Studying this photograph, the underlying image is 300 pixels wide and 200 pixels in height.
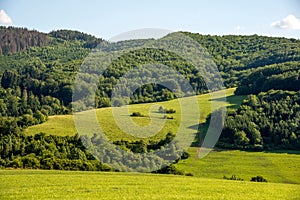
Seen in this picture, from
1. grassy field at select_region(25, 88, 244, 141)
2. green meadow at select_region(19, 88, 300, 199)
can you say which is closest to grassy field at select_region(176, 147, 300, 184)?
green meadow at select_region(19, 88, 300, 199)

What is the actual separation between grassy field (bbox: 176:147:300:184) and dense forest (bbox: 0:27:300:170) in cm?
486

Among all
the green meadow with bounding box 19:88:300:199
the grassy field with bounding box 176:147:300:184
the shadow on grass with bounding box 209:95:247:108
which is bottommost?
the grassy field with bounding box 176:147:300:184

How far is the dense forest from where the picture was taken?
2269 inches

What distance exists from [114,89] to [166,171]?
81.6m

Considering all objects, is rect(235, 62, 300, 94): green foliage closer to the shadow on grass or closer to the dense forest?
the dense forest

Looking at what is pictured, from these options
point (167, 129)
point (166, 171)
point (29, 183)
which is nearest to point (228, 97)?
point (167, 129)

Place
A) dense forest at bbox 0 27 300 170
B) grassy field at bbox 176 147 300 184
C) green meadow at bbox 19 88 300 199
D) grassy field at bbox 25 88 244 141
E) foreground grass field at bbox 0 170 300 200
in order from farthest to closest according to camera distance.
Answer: grassy field at bbox 25 88 244 141 → dense forest at bbox 0 27 300 170 → grassy field at bbox 176 147 300 184 → green meadow at bbox 19 88 300 199 → foreground grass field at bbox 0 170 300 200

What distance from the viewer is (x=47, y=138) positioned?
65250 millimetres

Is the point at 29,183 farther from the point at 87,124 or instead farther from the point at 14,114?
the point at 14,114

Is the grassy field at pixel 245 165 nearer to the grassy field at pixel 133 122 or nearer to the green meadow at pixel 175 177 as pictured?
the green meadow at pixel 175 177

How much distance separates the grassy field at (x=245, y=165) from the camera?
5372 cm

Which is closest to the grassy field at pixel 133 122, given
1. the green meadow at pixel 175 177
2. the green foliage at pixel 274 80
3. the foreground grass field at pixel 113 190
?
the green meadow at pixel 175 177

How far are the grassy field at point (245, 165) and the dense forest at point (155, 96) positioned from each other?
486cm

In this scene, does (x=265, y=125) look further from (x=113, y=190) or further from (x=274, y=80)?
(x=113, y=190)
